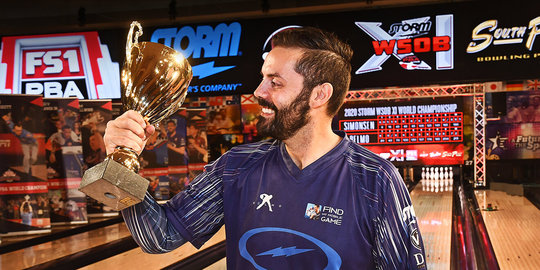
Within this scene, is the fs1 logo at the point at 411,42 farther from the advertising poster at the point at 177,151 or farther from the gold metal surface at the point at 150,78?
the gold metal surface at the point at 150,78

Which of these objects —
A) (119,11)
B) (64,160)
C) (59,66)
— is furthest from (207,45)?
(64,160)

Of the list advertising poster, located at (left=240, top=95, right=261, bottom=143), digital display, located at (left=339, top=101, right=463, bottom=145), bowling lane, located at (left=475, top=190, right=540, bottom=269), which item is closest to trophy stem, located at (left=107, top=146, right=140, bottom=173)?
bowling lane, located at (left=475, top=190, right=540, bottom=269)

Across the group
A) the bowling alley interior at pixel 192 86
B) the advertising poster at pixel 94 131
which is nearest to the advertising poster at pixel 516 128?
the bowling alley interior at pixel 192 86

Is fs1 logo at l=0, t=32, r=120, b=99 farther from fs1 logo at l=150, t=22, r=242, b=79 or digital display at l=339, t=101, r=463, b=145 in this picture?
digital display at l=339, t=101, r=463, b=145

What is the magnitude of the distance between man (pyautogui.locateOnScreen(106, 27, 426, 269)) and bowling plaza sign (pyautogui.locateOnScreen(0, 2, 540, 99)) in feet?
14.4

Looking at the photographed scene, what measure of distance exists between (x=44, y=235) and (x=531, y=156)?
1086cm

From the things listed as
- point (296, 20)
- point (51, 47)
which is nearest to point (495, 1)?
point (296, 20)

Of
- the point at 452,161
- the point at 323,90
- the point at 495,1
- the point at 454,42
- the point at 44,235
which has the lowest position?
the point at 44,235

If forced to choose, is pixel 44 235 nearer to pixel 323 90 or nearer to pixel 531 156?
pixel 323 90

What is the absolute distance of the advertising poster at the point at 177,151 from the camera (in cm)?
848

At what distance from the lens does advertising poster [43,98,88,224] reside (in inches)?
268

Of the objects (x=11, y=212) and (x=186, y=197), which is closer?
(x=186, y=197)

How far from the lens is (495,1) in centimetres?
534

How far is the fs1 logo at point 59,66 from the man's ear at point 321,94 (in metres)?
5.49
